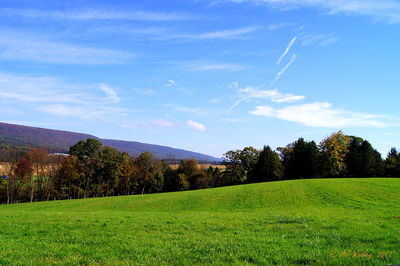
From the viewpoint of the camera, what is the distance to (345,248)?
9.91 meters

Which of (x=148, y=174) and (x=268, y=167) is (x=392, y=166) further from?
(x=148, y=174)

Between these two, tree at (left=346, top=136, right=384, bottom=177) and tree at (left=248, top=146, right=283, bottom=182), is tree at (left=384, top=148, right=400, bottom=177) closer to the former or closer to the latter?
tree at (left=346, top=136, right=384, bottom=177)

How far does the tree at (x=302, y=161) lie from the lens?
89.1 meters

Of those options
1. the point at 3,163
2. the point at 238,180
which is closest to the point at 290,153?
the point at 238,180

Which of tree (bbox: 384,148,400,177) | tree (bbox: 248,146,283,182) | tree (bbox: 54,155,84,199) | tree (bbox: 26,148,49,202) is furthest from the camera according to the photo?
tree (bbox: 248,146,283,182)

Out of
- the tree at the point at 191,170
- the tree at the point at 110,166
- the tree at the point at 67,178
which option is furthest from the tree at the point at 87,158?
the tree at the point at 191,170

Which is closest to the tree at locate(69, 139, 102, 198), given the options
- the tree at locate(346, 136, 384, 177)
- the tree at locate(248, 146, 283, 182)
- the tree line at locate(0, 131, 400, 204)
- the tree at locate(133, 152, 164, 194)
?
the tree line at locate(0, 131, 400, 204)

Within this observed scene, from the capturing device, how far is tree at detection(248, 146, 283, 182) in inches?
→ 3585

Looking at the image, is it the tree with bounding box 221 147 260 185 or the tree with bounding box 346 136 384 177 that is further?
the tree with bounding box 221 147 260 185

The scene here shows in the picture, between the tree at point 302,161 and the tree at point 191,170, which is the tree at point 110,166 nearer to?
the tree at point 191,170

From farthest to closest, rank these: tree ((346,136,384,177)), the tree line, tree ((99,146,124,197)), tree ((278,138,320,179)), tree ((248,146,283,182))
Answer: tree ((248,146,283,182))
tree ((278,138,320,179))
tree ((346,136,384,177))
tree ((99,146,124,197))
the tree line

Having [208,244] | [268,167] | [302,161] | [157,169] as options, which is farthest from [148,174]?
[208,244]

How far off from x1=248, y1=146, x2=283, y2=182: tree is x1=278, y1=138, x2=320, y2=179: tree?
13.5 ft

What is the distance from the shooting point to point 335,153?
85.1 meters
